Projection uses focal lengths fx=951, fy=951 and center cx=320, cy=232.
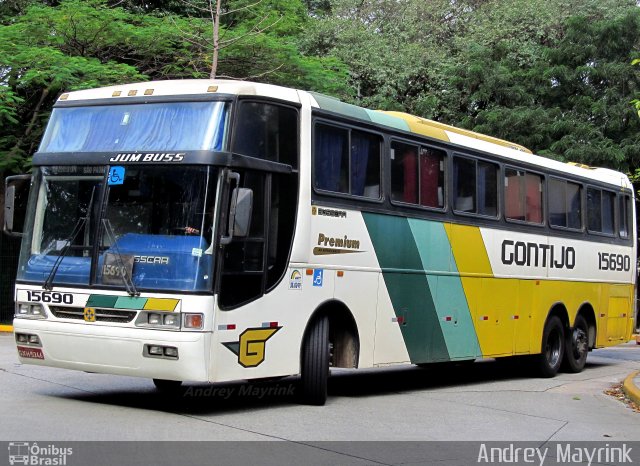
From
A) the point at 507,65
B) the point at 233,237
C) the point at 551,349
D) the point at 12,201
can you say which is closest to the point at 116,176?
the point at 12,201

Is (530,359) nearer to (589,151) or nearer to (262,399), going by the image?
(262,399)

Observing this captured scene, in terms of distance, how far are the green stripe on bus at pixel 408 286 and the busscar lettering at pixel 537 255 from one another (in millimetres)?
2334

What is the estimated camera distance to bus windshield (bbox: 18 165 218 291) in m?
9.54

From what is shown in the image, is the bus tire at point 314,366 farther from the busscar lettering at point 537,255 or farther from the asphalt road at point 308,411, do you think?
the busscar lettering at point 537,255

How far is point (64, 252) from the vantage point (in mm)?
10094

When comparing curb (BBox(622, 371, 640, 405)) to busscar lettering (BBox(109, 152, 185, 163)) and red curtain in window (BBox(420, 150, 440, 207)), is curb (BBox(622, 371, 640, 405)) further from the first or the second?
busscar lettering (BBox(109, 152, 185, 163))

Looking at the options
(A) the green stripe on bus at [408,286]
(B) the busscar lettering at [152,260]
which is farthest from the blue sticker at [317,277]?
(B) the busscar lettering at [152,260]

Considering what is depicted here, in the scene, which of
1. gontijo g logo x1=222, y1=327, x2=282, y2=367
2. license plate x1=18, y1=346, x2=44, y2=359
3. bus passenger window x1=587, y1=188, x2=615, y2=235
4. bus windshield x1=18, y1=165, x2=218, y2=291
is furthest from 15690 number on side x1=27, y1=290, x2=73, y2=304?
bus passenger window x1=587, y1=188, x2=615, y2=235

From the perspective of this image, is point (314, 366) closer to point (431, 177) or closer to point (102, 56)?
point (431, 177)

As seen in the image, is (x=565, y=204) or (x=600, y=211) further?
(x=600, y=211)
